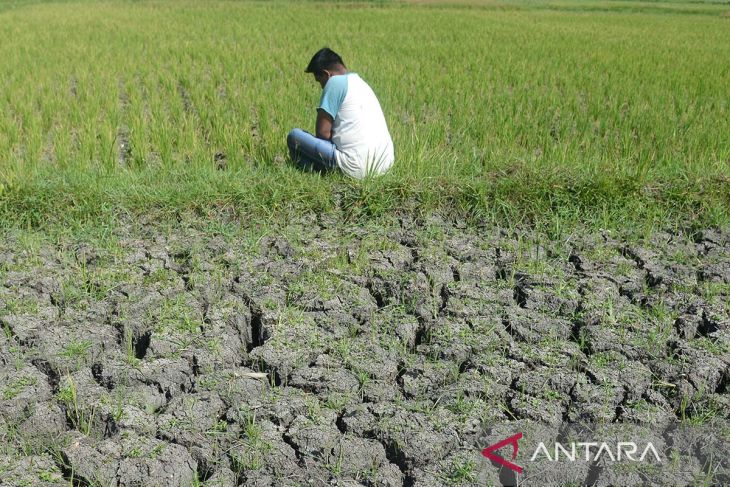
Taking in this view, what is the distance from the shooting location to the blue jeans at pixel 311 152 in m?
4.00

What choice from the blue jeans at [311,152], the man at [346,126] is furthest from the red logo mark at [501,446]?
the blue jeans at [311,152]

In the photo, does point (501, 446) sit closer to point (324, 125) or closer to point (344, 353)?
point (344, 353)

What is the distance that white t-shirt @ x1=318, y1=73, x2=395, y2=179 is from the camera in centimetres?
386

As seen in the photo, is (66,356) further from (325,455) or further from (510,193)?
(510,193)

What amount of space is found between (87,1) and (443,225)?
16.5 metres

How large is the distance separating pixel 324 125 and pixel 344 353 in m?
1.85

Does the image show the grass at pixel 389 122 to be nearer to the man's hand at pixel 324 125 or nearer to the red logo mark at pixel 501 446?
the man's hand at pixel 324 125

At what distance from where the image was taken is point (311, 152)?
4066mm

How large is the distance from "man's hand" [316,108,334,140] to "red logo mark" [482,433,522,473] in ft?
7.53

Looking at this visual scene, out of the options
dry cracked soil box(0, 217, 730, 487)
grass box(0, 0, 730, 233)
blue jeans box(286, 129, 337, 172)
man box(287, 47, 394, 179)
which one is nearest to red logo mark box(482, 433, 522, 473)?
dry cracked soil box(0, 217, 730, 487)

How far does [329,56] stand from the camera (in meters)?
3.87

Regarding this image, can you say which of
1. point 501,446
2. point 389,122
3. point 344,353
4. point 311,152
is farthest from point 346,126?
point 501,446

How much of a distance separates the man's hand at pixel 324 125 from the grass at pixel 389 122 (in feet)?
0.87

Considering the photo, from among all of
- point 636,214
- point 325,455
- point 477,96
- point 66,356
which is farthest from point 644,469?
point 477,96
